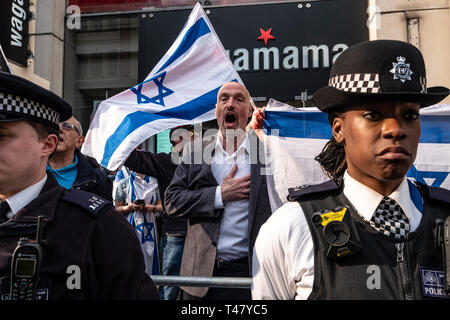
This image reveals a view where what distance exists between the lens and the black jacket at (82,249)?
154cm

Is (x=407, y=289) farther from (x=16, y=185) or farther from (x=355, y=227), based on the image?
(x=16, y=185)

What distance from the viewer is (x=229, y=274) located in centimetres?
275

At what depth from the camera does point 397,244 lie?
146 centimetres

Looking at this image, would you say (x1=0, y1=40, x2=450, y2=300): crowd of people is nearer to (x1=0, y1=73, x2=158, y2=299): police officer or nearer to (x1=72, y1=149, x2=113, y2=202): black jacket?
(x1=0, y1=73, x2=158, y2=299): police officer

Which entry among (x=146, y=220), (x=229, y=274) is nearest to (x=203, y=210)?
(x=229, y=274)

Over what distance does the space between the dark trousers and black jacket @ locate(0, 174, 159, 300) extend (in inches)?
43.0

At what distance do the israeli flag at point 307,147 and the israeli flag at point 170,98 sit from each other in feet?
2.82

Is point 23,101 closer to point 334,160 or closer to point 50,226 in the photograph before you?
point 50,226

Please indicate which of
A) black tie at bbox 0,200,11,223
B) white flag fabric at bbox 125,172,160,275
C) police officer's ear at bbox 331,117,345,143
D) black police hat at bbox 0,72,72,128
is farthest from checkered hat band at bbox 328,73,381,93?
white flag fabric at bbox 125,172,160,275

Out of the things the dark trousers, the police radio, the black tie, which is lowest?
the dark trousers

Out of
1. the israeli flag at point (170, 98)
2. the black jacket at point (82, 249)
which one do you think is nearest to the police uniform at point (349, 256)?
the black jacket at point (82, 249)

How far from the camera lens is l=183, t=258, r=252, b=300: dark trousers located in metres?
2.71

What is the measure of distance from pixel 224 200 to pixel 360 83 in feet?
5.00
